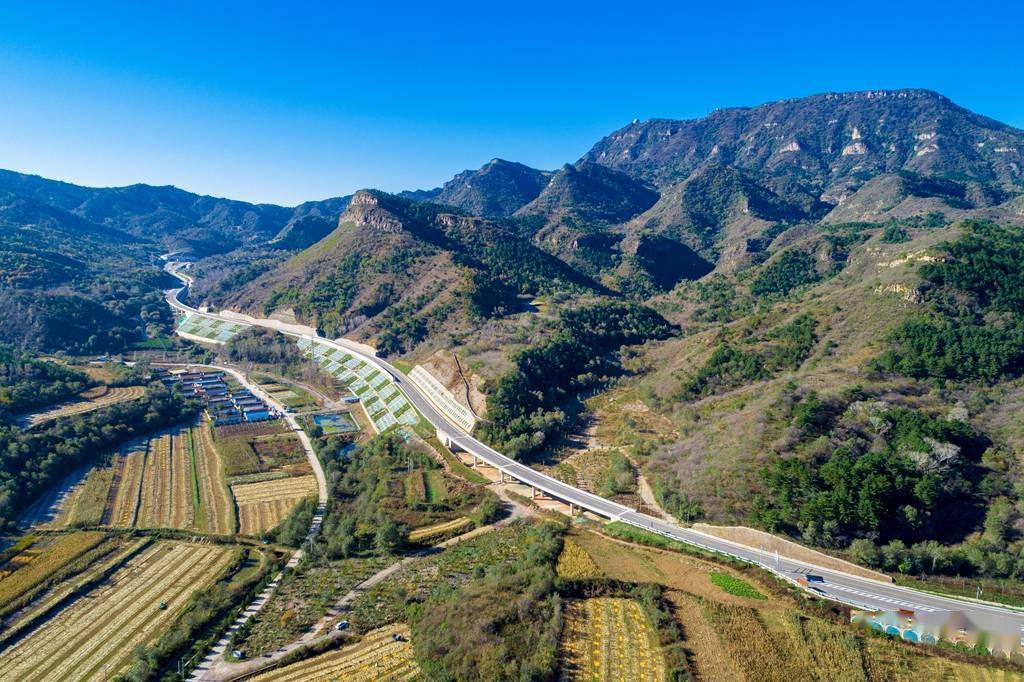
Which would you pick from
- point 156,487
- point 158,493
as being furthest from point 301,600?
point 156,487

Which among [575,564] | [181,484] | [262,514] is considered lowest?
[181,484]

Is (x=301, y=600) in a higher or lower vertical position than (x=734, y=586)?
lower

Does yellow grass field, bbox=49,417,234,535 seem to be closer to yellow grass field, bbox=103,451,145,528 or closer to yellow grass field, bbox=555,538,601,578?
yellow grass field, bbox=103,451,145,528

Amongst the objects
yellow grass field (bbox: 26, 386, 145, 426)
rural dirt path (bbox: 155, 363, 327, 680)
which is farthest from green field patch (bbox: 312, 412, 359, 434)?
yellow grass field (bbox: 26, 386, 145, 426)

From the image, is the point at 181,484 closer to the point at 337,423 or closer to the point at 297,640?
the point at 337,423

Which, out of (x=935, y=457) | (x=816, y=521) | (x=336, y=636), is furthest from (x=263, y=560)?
(x=935, y=457)

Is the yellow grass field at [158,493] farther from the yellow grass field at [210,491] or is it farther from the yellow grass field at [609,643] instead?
the yellow grass field at [609,643]

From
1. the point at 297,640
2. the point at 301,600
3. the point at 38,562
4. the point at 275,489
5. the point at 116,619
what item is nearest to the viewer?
the point at 297,640

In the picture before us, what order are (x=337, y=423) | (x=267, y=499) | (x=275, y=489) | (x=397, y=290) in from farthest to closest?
1. (x=397, y=290)
2. (x=337, y=423)
3. (x=275, y=489)
4. (x=267, y=499)
